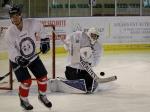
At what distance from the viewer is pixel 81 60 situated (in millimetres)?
6422

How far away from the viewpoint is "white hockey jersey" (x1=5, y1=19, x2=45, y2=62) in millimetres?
4965

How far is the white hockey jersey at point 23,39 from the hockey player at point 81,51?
4.42ft

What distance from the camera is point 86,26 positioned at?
35.0ft

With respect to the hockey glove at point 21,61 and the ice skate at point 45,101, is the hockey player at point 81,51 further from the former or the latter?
the hockey glove at point 21,61

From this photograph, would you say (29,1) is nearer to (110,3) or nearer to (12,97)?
(110,3)

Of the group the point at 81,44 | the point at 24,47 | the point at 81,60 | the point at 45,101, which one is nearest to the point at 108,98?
the point at 81,60

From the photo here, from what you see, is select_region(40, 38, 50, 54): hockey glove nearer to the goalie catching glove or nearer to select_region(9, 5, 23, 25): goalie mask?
select_region(9, 5, 23, 25): goalie mask

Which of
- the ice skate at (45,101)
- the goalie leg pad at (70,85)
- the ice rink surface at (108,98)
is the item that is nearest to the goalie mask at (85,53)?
the goalie leg pad at (70,85)

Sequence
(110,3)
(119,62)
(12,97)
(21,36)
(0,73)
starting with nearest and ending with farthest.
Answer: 1. (21,36)
2. (12,97)
3. (0,73)
4. (119,62)
5. (110,3)

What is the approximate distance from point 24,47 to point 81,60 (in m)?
1.54

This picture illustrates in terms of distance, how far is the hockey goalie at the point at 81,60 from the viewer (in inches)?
249

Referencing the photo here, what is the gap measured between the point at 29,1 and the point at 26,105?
22.2ft

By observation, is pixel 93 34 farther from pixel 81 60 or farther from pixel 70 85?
pixel 70 85

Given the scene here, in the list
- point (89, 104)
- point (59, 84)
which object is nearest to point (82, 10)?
point (59, 84)
